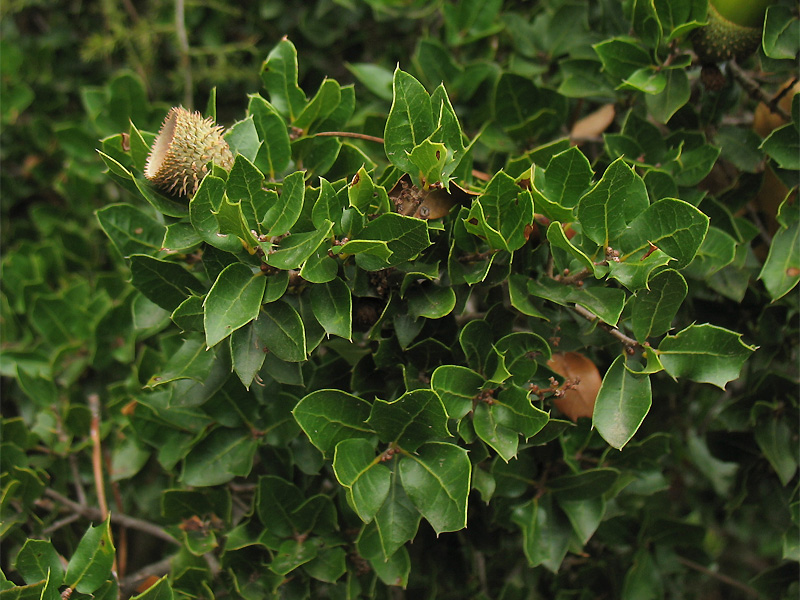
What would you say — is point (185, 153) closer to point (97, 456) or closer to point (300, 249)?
point (300, 249)

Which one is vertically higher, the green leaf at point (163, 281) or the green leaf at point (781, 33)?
the green leaf at point (781, 33)

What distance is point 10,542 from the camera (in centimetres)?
182

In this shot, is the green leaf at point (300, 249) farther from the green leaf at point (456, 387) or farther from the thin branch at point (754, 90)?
the thin branch at point (754, 90)

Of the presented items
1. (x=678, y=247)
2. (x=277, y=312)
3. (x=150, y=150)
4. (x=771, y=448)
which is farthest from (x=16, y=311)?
(x=771, y=448)

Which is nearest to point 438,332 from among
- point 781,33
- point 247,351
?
point 247,351

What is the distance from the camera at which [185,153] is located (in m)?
1.12

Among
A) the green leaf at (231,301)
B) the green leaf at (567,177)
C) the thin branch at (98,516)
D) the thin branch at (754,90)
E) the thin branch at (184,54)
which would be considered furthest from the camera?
the thin branch at (184,54)

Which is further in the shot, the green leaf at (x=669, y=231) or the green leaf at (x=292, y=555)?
the green leaf at (x=292, y=555)

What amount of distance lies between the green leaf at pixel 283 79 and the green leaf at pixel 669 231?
2.30ft

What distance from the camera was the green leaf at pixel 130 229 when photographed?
1.36 meters

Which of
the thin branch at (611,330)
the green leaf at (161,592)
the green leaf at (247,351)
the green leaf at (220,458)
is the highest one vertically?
the thin branch at (611,330)

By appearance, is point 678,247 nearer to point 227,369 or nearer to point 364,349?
point 364,349

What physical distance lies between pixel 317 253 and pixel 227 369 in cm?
32

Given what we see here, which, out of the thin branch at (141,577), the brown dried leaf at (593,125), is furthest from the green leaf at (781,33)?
the thin branch at (141,577)
